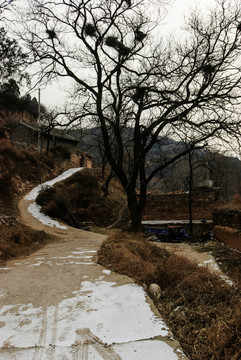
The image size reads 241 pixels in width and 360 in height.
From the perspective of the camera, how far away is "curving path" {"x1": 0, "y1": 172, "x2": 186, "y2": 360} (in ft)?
7.90

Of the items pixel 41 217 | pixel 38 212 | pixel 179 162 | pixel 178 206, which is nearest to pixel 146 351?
pixel 41 217

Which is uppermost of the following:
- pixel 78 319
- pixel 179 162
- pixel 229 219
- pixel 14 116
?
pixel 14 116

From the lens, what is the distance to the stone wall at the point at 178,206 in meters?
18.4

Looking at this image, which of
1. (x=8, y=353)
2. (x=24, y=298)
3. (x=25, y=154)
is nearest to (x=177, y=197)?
(x=25, y=154)

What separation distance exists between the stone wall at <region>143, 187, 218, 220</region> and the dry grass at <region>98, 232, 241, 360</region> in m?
12.7

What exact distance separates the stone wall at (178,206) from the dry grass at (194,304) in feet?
41.7

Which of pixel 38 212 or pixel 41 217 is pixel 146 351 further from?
pixel 38 212

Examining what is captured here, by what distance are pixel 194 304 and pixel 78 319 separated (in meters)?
1.45

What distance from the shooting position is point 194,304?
339cm

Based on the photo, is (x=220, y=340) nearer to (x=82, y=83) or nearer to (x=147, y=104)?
(x=147, y=104)

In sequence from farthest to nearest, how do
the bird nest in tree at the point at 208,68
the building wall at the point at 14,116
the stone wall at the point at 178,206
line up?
1. the building wall at the point at 14,116
2. the stone wall at the point at 178,206
3. the bird nest in tree at the point at 208,68

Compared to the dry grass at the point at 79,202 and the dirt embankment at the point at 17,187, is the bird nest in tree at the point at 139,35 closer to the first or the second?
the dirt embankment at the point at 17,187

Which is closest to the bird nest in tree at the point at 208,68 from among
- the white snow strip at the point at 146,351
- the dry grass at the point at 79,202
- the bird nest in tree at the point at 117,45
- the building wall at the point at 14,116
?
the bird nest in tree at the point at 117,45

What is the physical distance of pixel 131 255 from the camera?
5.50 metres
